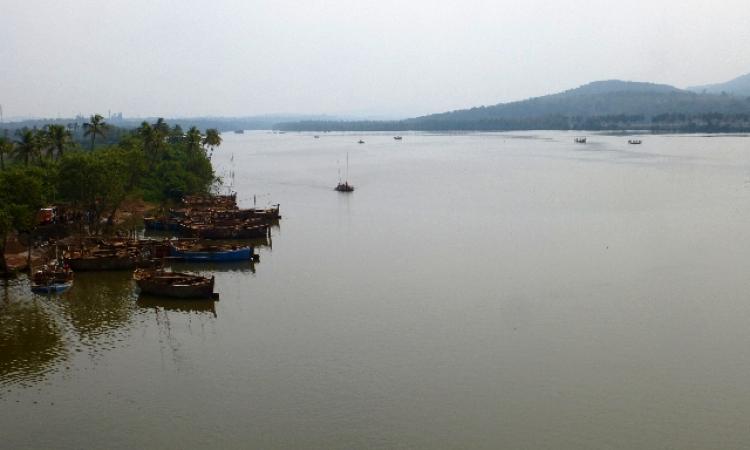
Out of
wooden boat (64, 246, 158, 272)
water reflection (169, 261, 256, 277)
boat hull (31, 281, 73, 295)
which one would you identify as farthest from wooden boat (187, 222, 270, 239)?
boat hull (31, 281, 73, 295)

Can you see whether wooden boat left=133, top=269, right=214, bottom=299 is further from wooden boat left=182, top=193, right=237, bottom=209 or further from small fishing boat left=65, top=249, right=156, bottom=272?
wooden boat left=182, top=193, right=237, bottom=209

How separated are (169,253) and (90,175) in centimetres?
789

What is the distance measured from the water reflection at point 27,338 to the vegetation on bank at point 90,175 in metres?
4.06

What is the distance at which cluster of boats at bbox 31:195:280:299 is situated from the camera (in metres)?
33.6

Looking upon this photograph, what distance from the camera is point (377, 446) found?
64.7 ft

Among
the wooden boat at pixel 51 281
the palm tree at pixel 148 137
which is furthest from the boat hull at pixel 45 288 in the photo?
the palm tree at pixel 148 137

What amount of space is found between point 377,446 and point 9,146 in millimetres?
39882

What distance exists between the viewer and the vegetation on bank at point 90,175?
3594 centimetres

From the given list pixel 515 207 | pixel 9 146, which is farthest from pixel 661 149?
pixel 9 146

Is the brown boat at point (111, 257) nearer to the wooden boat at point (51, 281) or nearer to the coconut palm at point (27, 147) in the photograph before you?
the wooden boat at point (51, 281)

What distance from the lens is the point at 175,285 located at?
33062 millimetres

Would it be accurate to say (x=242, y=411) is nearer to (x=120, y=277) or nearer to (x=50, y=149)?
(x=120, y=277)

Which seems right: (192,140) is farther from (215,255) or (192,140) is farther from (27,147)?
(215,255)

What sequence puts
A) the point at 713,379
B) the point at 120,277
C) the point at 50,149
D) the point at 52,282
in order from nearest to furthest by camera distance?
the point at 713,379 → the point at 52,282 → the point at 120,277 → the point at 50,149
